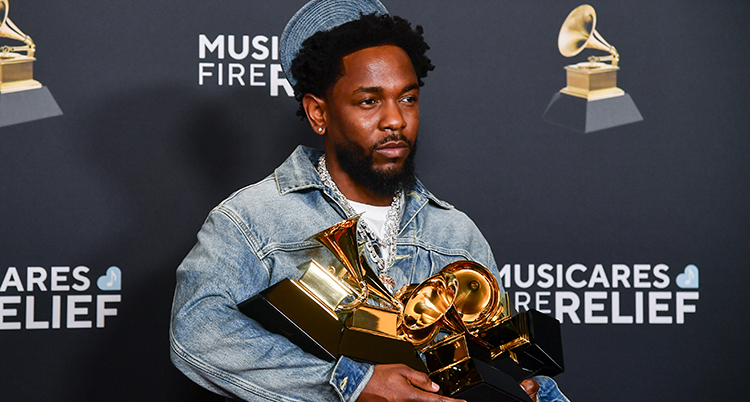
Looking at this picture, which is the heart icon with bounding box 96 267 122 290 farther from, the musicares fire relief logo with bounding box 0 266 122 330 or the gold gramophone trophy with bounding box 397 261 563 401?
the gold gramophone trophy with bounding box 397 261 563 401

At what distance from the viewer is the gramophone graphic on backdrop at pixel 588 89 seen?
2238 millimetres

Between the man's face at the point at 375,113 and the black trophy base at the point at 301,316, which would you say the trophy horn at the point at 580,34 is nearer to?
the man's face at the point at 375,113

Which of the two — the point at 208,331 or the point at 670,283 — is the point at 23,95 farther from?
the point at 670,283

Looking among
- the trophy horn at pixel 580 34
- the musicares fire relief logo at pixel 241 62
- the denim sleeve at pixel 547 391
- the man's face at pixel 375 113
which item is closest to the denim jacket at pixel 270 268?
the man's face at pixel 375 113

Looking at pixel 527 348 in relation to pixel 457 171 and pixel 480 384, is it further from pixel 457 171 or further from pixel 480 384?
pixel 457 171

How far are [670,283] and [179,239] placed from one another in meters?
1.54

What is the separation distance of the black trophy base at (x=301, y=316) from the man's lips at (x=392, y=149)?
0.40 meters

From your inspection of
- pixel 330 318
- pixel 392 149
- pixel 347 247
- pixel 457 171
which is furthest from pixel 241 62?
pixel 330 318

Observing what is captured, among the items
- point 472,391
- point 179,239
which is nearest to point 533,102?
point 179,239

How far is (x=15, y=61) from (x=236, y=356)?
1.31 meters

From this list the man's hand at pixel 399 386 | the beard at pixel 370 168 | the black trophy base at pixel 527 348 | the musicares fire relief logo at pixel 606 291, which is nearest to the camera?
the man's hand at pixel 399 386

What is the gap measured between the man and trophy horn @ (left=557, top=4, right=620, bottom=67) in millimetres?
778

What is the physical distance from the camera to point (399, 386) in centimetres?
111

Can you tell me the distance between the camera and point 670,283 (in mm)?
2246
